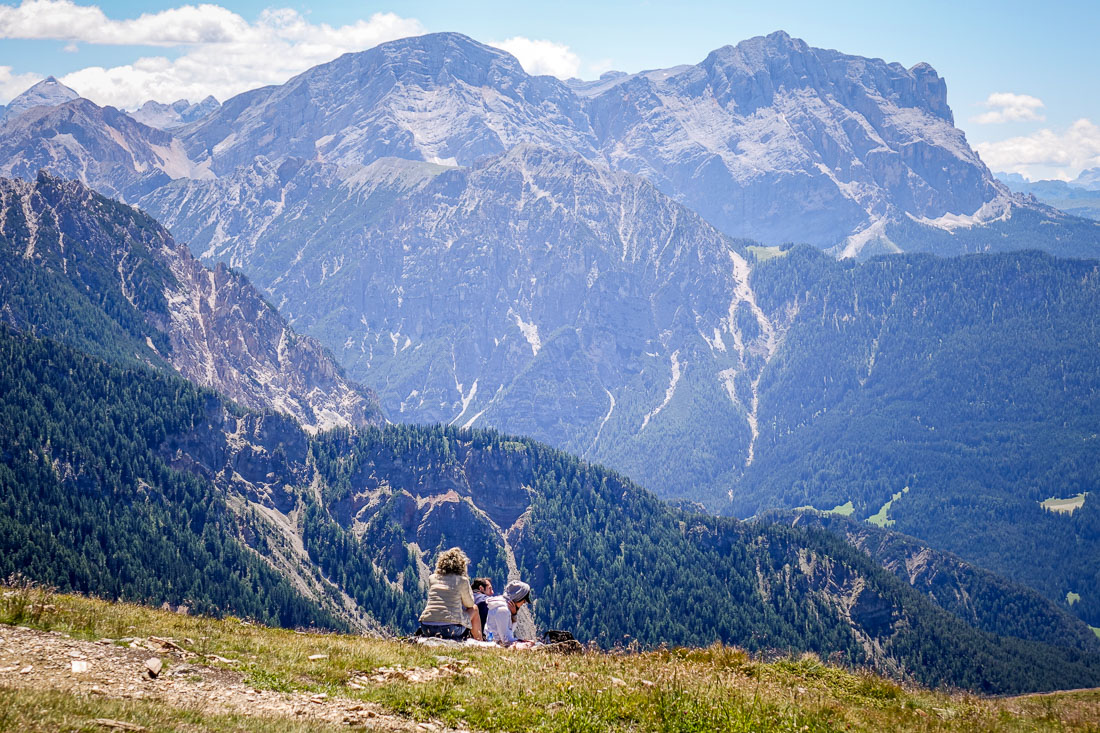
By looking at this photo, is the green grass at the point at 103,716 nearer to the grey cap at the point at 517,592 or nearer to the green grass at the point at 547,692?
the green grass at the point at 547,692

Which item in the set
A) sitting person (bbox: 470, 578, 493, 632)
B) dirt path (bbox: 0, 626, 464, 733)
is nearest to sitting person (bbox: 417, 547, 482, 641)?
sitting person (bbox: 470, 578, 493, 632)

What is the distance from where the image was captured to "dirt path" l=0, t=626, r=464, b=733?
22.5m

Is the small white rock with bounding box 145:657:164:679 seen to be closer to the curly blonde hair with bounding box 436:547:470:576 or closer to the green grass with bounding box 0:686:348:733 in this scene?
the green grass with bounding box 0:686:348:733

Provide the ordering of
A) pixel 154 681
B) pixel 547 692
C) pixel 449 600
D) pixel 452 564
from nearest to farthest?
1. pixel 154 681
2. pixel 547 692
3. pixel 452 564
4. pixel 449 600

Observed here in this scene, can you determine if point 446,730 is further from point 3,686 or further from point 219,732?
point 3,686

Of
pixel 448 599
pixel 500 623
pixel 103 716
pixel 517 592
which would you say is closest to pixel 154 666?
pixel 103 716

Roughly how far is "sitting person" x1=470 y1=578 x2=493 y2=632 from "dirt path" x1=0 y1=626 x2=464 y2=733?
11.0m

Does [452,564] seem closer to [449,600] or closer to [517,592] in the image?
[449,600]

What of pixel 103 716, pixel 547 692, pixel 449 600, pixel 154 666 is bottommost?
pixel 547 692

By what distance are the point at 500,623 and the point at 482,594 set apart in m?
1.87

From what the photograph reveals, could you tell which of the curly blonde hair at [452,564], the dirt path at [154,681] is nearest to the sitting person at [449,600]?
the curly blonde hair at [452,564]

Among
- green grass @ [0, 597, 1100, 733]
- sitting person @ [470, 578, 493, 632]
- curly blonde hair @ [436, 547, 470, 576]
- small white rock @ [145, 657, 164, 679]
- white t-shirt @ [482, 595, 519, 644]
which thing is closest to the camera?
green grass @ [0, 597, 1100, 733]

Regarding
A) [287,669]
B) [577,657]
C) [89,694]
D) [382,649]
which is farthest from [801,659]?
[89,694]

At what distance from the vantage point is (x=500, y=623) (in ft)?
113
